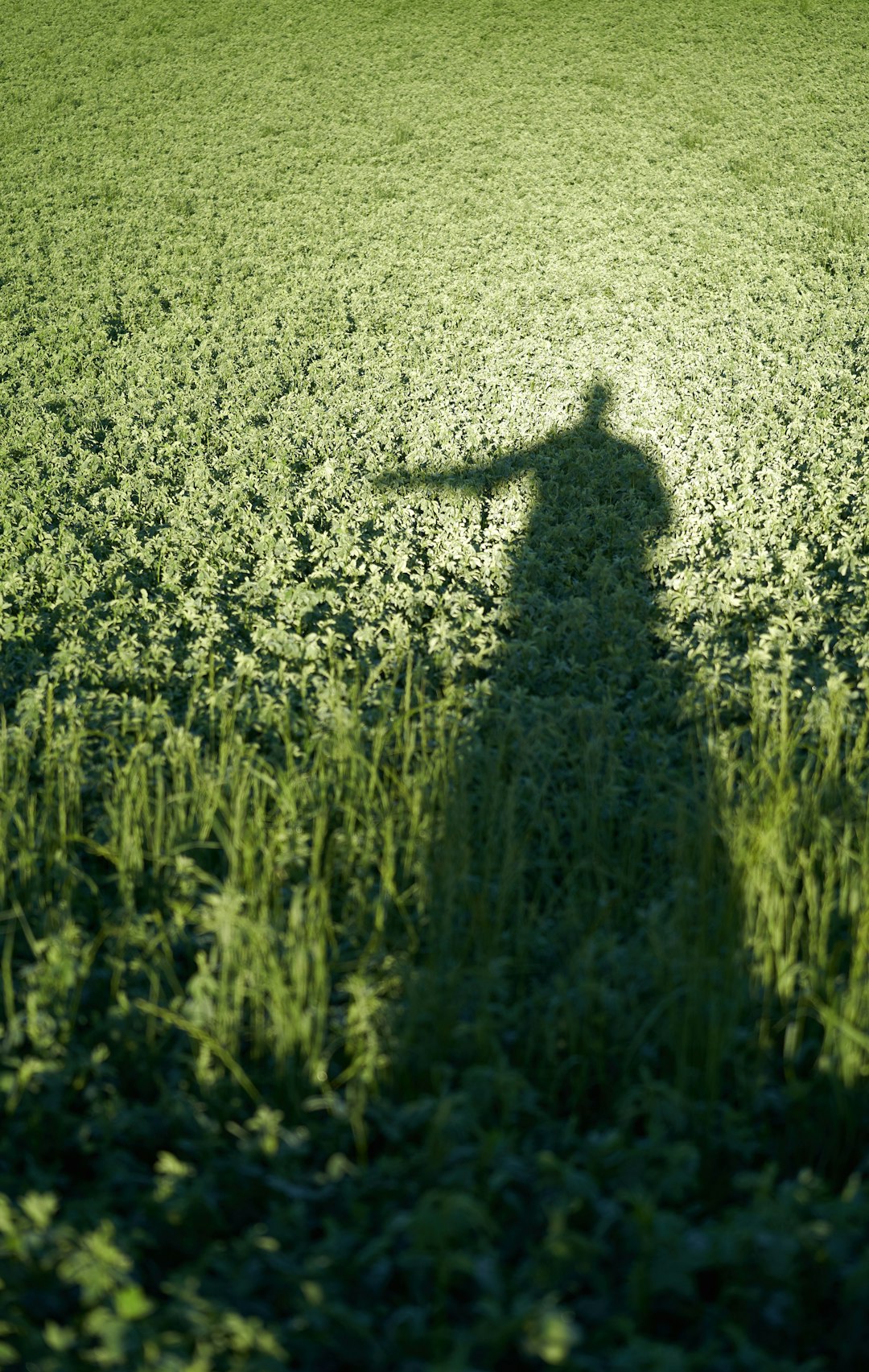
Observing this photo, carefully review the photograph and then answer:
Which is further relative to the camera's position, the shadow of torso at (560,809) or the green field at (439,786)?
the shadow of torso at (560,809)

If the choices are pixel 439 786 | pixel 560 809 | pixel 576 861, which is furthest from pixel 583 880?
pixel 439 786

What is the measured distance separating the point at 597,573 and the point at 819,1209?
3.36m

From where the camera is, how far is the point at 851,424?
6.00 metres

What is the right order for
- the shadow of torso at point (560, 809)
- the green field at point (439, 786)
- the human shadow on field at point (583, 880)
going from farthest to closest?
1. the shadow of torso at point (560, 809)
2. the human shadow on field at point (583, 880)
3. the green field at point (439, 786)

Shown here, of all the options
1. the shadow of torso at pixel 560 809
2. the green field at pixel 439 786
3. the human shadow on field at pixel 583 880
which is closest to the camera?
the green field at pixel 439 786

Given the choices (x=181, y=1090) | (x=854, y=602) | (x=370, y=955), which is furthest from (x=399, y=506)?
(x=181, y=1090)

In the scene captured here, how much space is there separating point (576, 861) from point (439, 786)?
505 mm

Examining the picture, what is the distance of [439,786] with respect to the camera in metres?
3.40

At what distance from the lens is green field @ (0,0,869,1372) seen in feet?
6.19

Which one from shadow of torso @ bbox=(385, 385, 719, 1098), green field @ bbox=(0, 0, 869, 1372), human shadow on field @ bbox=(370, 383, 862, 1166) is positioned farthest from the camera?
shadow of torso @ bbox=(385, 385, 719, 1098)

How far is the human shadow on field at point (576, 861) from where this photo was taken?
2.46 meters

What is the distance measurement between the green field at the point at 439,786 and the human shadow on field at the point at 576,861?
19mm

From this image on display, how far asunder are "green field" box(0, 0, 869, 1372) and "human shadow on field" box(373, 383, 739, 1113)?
0.06ft

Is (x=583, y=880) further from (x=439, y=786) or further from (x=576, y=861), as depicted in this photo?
(x=439, y=786)
